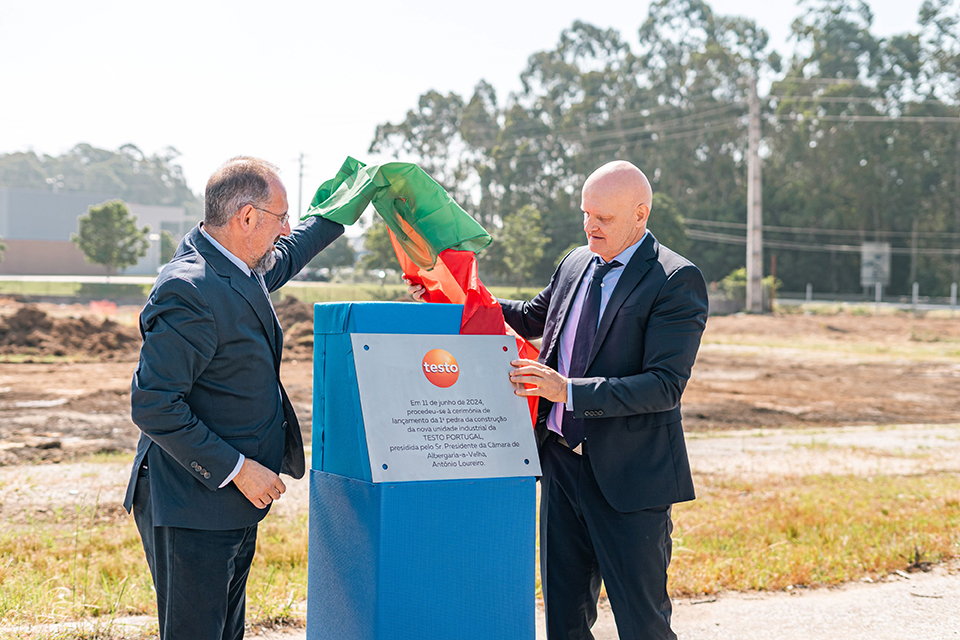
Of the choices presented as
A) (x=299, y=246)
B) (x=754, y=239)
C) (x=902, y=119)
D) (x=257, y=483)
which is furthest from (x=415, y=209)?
(x=902, y=119)

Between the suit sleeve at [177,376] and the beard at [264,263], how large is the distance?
0.32 metres

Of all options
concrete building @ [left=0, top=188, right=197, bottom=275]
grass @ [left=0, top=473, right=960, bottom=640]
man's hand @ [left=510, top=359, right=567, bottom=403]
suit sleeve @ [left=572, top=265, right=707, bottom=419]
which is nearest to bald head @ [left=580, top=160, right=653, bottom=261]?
suit sleeve @ [left=572, top=265, right=707, bottom=419]

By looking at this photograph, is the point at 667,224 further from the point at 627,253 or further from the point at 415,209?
the point at 415,209

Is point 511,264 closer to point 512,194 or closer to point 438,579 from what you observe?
point 512,194

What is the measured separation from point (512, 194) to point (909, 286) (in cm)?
2946

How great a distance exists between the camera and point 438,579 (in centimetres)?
254

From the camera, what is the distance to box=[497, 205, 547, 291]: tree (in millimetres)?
51281

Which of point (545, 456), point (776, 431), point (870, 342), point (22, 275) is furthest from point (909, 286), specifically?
point (22, 275)

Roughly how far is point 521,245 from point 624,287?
48.7m

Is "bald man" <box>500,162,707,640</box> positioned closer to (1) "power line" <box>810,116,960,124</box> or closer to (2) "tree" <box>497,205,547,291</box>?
(2) "tree" <box>497,205,547,291</box>

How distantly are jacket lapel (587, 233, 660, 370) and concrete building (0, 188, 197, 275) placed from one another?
251 ft

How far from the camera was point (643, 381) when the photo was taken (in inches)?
113

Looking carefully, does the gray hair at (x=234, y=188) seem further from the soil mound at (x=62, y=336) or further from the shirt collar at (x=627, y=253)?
the soil mound at (x=62, y=336)

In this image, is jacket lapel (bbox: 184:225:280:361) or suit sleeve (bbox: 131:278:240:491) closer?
suit sleeve (bbox: 131:278:240:491)
